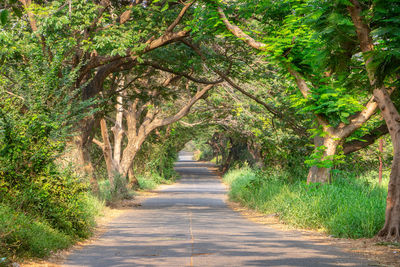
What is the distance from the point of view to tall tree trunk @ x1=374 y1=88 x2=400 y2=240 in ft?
35.0

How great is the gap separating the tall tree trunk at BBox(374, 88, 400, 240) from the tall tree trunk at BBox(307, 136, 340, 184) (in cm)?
400

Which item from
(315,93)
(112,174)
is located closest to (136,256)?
(315,93)

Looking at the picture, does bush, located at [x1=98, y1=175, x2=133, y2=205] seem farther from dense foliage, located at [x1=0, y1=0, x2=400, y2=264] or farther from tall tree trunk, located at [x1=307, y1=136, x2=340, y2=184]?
tall tree trunk, located at [x1=307, y1=136, x2=340, y2=184]

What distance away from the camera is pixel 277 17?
16.4 metres

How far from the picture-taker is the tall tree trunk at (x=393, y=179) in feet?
35.0

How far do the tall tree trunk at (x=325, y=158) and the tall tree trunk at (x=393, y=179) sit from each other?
4.00m

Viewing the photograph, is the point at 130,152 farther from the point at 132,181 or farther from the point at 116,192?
the point at 116,192

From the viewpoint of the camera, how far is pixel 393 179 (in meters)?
10.9

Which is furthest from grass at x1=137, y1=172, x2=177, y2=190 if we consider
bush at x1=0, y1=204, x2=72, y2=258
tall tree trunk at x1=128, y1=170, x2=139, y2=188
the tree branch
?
bush at x1=0, y1=204, x2=72, y2=258

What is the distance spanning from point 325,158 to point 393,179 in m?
4.30

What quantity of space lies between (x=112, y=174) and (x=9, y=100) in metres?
14.4

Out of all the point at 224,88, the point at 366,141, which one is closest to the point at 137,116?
the point at 224,88

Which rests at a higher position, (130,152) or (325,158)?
(130,152)

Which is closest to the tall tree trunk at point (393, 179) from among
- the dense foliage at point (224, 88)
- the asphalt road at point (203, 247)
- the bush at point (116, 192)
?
the dense foliage at point (224, 88)
